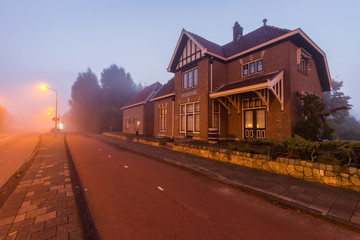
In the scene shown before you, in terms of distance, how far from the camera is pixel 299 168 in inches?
217

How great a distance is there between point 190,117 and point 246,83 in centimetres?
596

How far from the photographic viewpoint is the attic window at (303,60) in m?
10.6

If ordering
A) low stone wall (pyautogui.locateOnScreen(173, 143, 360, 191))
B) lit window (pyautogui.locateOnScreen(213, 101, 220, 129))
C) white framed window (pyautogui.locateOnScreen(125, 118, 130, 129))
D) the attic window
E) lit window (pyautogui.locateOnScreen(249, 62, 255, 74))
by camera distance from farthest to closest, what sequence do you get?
white framed window (pyautogui.locateOnScreen(125, 118, 130, 129)) < lit window (pyautogui.locateOnScreen(213, 101, 220, 129)) < lit window (pyautogui.locateOnScreen(249, 62, 255, 74)) < the attic window < low stone wall (pyautogui.locateOnScreen(173, 143, 360, 191))

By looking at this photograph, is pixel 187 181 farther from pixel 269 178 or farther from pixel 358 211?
pixel 358 211

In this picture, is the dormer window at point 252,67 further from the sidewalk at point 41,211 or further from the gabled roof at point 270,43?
the sidewalk at point 41,211

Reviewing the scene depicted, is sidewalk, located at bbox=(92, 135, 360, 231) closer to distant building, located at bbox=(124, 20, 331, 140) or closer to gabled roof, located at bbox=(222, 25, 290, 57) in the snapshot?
distant building, located at bbox=(124, 20, 331, 140)

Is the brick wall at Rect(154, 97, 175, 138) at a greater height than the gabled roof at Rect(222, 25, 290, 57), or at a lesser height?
lesser

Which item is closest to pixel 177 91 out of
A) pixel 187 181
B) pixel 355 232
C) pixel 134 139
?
pixel 134 139

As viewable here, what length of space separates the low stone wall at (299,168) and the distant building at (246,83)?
4415 millimetres

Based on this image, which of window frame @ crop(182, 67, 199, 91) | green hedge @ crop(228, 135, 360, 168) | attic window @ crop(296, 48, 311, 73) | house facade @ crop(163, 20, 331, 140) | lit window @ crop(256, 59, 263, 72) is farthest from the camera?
window frame @ crop(182, 67, 199, 91)

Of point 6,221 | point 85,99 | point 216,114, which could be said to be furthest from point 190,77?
point 85,99

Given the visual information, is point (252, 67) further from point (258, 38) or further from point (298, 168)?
point (298, 168)

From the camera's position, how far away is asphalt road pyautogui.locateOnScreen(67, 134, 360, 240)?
2.87 m

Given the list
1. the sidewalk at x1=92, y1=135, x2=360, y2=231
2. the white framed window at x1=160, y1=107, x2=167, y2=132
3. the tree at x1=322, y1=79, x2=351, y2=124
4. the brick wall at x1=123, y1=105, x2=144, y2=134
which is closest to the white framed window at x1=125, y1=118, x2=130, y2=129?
the brick wall at x1=123, y1=105, x2=144, y2=134
